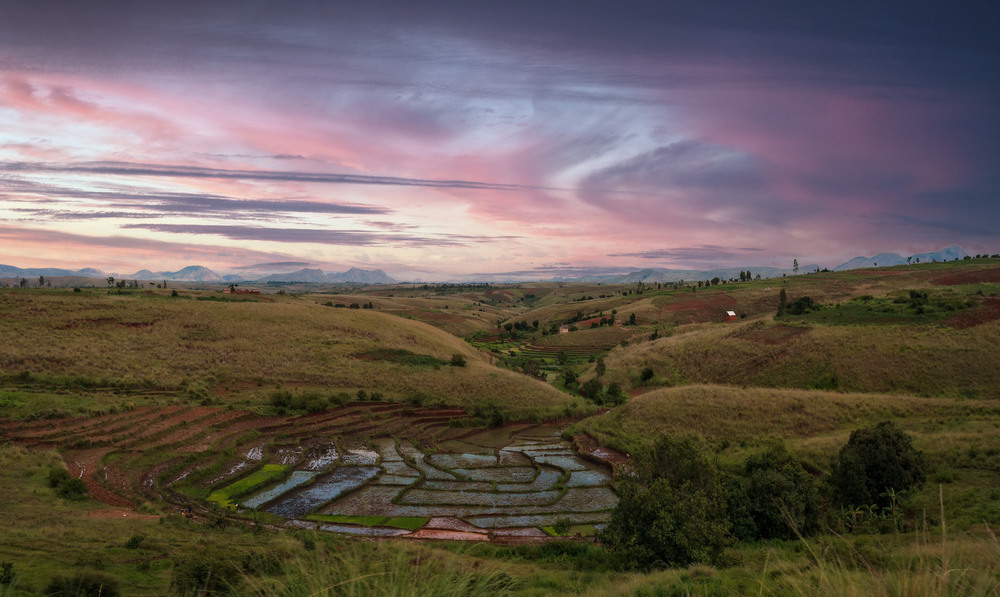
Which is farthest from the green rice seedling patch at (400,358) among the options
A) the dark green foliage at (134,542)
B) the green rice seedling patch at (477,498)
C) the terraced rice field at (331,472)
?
the dark green foliage at (134,542)

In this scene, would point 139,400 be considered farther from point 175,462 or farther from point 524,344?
point 524,344

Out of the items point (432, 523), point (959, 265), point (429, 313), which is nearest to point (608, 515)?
point (432, 523)

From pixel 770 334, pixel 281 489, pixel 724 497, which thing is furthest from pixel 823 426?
pixel 281 489

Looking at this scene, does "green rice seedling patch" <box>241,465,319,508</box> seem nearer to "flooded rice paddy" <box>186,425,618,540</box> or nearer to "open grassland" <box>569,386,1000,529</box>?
"flooded rice paddy" <box>186,425,618,540</box>

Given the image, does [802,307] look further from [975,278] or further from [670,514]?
[670,514]

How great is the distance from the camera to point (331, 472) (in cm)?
3766

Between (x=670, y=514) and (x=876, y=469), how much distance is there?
13.7 metres

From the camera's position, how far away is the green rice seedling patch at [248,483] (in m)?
30.3

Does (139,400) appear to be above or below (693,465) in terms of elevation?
below

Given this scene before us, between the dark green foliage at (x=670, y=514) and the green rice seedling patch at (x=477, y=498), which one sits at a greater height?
the dark green foliage at (x=670, y=514)

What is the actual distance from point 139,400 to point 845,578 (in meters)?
54.3

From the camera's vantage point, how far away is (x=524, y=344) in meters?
121

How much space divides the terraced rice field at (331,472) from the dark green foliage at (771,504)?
34.2 feet

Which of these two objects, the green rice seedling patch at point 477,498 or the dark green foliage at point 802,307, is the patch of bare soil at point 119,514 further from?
the dark green foliage at point 802,307
